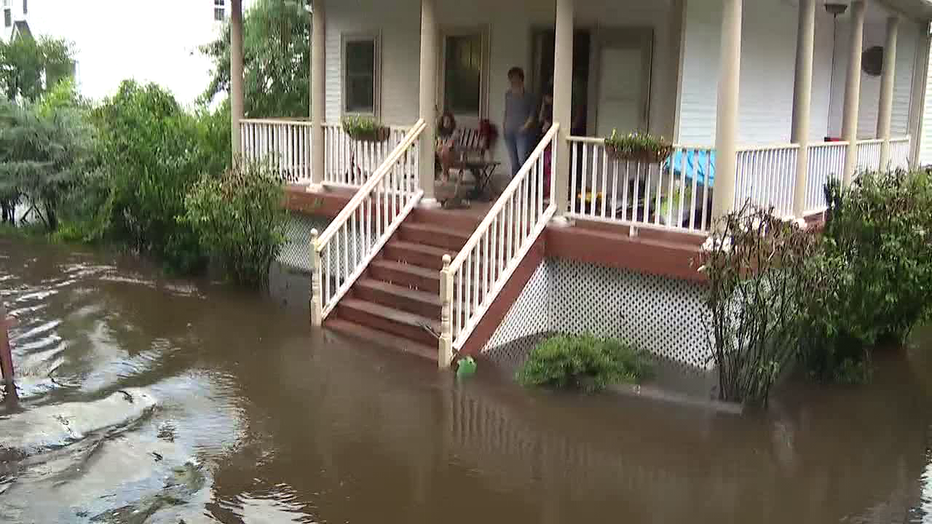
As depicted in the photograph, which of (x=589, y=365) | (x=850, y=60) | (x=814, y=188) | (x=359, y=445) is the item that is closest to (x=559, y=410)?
(x=589, y=365)

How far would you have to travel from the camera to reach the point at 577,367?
27.0ft

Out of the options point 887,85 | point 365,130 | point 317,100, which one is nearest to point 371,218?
point 365,130

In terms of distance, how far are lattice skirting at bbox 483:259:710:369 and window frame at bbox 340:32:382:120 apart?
544 centimetres

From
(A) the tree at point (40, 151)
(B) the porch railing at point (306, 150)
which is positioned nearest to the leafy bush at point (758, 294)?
(B) the porch railing at point (306, 150)

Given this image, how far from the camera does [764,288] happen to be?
779 cm

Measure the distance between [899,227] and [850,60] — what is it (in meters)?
4.07

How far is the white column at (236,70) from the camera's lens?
13.1 metres

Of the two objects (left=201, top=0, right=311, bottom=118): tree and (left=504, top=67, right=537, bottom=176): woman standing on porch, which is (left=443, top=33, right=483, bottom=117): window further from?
(left=201, top=0, right=311, bottom=118): tree

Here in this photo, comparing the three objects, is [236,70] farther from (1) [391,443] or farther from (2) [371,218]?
(1) [391,443]

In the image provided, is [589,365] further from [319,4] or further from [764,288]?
[319,4]

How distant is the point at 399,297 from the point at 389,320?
0.98 ft

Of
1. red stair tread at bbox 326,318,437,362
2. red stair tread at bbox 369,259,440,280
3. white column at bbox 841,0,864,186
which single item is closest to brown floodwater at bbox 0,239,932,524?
red stair tread at bbox 326,318,437,362

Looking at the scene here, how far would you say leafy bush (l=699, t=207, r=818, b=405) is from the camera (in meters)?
7.48

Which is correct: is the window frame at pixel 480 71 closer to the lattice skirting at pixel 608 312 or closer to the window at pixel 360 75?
the window at pixel 360 75
